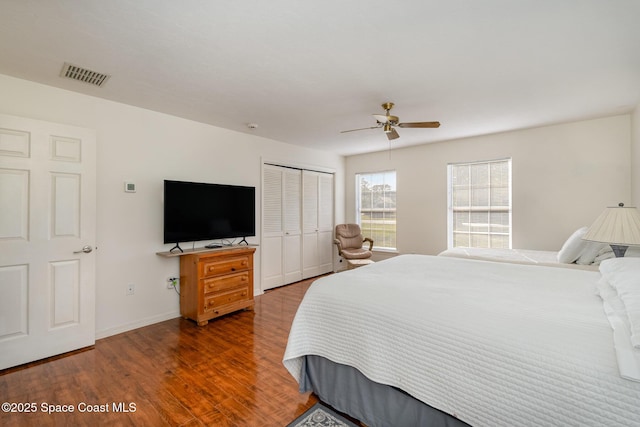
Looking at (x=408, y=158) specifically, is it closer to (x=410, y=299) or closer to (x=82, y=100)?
(x=410, y=299)

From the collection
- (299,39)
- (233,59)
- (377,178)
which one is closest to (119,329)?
(233,59)

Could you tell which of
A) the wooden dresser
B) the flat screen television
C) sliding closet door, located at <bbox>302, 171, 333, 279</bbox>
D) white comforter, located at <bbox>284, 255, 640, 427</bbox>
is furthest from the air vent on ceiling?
sliding closet door, located at <bbox>302, 171, 333, 279</bbox>

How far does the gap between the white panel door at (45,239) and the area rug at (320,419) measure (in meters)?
2.35

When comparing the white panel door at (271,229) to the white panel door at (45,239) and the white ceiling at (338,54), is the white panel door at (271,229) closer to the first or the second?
the white ceiling at (338,54)

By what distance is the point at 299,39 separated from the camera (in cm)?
204

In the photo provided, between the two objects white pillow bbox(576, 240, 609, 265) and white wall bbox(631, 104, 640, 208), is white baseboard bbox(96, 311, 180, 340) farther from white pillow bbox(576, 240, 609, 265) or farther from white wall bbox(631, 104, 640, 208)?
white wall bbox(631, 104, 640, 208)

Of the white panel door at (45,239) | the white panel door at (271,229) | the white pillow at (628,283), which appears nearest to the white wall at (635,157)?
the white pillow at (628,283)

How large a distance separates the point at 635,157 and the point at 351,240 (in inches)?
158

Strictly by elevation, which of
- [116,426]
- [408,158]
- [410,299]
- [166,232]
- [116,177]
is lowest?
[116,426]

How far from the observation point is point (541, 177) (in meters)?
4.22

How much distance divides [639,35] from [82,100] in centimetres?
462

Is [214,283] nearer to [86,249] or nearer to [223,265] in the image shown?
[223,265]

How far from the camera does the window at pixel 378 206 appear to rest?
5.81 metres

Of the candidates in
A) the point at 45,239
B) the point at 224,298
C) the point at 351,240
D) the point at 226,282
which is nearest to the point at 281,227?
the point at 351,240
